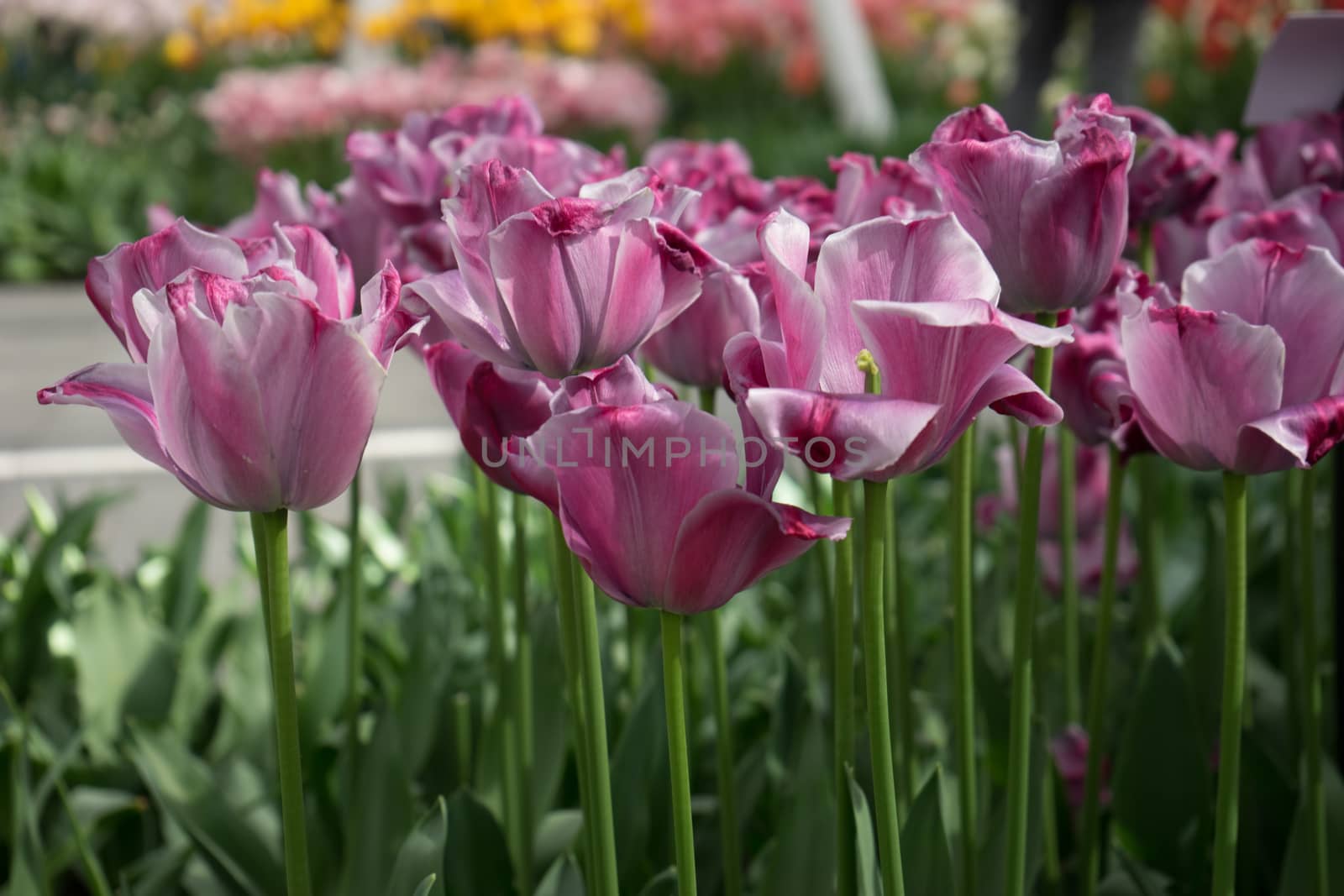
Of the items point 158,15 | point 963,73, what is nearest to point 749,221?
point 963,73

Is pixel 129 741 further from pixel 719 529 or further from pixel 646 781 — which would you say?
pixel 719 529

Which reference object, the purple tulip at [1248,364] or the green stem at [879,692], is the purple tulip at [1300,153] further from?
the green stem at [879,692]

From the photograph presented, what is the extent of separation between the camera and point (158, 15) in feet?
36.0

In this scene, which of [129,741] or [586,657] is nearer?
[586,657]

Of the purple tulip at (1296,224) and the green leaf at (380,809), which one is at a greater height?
the purple tulip at (1296,224)

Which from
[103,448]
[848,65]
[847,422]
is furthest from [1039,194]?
[848,65]

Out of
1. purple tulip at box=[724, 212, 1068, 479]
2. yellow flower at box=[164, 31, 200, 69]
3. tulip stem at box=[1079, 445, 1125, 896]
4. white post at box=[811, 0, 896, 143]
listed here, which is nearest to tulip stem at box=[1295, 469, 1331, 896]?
tulip stem at box=[1079, 445, 1125, 896]

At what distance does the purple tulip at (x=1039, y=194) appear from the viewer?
2.34 ft

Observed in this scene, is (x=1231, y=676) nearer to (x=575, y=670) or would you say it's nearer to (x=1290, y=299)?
(x=1290, y=299)

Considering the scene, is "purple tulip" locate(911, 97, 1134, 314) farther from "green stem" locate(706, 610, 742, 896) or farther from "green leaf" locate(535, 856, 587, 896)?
"green leaf" locate(535, 856, 587, 896)

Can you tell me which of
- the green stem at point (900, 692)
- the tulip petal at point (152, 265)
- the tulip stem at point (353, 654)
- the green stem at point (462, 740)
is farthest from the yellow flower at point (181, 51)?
the tulip petal at point (152, 265)

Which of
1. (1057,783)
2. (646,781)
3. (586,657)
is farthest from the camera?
(1057,783)

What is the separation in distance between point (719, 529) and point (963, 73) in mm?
9791

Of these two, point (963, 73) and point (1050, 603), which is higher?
point (963, 73)
